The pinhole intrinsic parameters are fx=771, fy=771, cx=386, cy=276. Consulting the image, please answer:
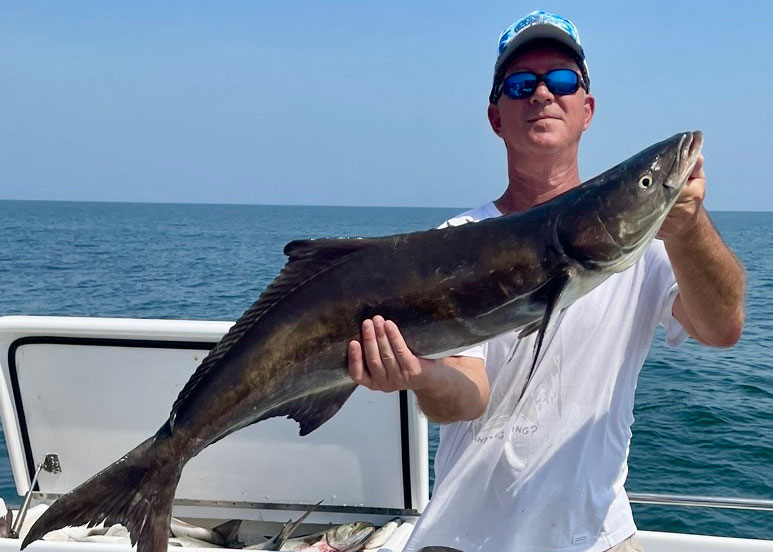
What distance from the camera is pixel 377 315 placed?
2.73m

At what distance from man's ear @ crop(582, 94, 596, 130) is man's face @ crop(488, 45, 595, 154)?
22mm

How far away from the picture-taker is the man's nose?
3102mm

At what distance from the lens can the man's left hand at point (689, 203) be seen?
2486 mm

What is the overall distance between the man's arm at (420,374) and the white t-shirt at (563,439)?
117mm

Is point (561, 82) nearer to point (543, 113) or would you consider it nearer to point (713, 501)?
point (543, 113)

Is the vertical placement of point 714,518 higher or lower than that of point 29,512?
lower

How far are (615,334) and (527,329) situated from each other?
1.53 ft

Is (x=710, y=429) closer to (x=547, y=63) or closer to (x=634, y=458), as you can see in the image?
(x=634, y=458)

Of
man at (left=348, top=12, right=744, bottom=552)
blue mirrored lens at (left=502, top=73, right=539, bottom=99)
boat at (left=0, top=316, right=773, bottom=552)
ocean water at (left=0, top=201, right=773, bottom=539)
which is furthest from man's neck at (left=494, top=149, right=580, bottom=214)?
ocean water at (left=0, top=201, right=773, bottom=539)

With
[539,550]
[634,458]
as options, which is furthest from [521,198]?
[634,458]

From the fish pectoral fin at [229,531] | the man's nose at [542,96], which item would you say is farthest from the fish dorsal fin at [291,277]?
the fish pectoral fin at [229,531]

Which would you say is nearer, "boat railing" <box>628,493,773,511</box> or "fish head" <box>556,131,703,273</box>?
"fish head" <box>556,131,703,273</box>

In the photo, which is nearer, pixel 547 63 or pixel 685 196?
pixel 685 196

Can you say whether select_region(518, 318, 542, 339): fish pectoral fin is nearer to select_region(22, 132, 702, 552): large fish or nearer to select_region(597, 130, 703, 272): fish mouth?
select_region(22, 132, 702, 552): large fish
